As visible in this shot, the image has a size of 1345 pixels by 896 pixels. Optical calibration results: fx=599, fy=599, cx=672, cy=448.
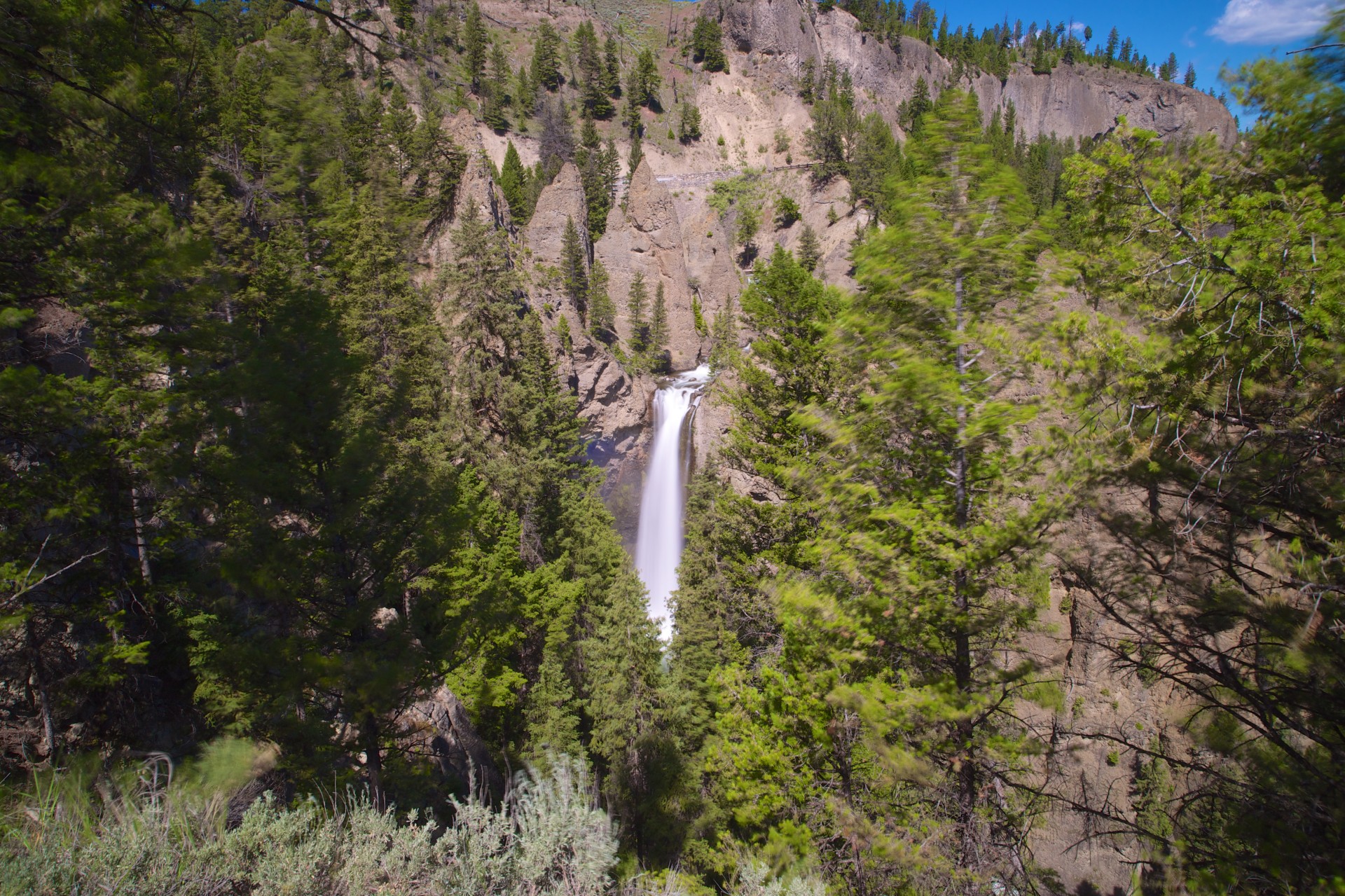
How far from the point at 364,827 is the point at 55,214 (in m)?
6.14

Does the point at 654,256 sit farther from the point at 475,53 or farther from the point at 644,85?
the point at 644,85

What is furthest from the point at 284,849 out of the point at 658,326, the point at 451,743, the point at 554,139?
the point at 554,139

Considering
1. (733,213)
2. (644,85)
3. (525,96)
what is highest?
(644,85)

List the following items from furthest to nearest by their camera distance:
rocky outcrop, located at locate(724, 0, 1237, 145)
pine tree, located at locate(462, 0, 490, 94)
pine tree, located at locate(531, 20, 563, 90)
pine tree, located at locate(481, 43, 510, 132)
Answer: rocky outcrop, located at locate(724, 0, 1237, 145)
pine tree, located at locate(531, 20, 563, 90)
pine tree, located at locate(462, 0, 490, 94)
pine tree, located at locate(481, 43, 510, 132)

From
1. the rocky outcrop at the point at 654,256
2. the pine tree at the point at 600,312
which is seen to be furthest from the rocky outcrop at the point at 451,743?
the rocky outcrop at the point at 654,256

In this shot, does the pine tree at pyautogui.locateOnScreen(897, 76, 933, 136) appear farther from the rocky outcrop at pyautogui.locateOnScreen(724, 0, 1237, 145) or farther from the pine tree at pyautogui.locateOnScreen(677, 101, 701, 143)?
the pine tree at pyautogui.locateOnScreen(677, 101, 701, 143)

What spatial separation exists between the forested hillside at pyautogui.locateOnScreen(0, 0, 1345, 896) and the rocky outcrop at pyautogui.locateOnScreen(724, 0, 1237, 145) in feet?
264

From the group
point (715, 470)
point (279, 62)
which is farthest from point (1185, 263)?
point (715, 470)

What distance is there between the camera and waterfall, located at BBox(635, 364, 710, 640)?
35188 mm

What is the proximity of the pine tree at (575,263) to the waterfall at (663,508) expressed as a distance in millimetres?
11454

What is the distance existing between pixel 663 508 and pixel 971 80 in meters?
90.9

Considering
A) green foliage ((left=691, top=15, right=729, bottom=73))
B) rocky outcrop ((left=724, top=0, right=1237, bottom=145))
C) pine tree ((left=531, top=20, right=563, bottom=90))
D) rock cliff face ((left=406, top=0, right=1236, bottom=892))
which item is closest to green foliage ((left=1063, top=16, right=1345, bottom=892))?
rock cliff face ((left=406, top=0, right=1236, bottom=892))

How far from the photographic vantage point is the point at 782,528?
9.93m

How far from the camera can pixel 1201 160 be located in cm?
538
